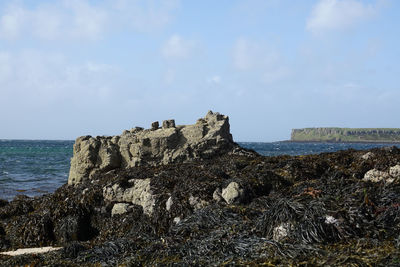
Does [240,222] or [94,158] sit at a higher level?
[94,158]

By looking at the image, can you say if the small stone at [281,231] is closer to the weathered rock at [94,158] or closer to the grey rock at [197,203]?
the grey rock at [197,203]

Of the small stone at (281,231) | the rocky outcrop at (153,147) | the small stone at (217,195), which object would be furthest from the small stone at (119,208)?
the small stone at (281,231)

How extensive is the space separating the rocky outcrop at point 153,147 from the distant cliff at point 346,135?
414 feet

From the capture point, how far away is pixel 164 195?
678 cm

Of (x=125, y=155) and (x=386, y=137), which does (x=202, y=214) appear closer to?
(x=125, y=155)

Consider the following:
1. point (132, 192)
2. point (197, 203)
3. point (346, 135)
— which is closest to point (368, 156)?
point (197, 203)

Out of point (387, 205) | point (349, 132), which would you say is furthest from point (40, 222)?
point (349, 132)

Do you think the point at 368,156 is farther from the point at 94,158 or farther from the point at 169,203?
the point at 94,158

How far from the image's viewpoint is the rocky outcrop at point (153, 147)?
32.5ft

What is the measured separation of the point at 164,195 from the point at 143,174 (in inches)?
63.3

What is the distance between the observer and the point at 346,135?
13712 centimetres

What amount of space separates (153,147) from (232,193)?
13.9 feet

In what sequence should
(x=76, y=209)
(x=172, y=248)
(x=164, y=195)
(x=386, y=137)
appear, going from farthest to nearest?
(x=386, y=137)
(x=76, y=209)
(x=164, y=195)
(x=172, y=248)

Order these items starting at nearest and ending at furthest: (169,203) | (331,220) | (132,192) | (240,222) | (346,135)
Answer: (331,220), (240,222), (169,203), (132,192), (346,135)
